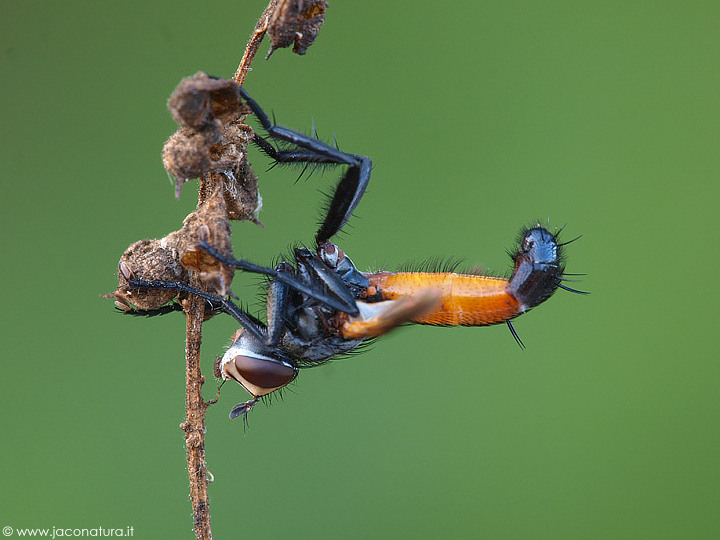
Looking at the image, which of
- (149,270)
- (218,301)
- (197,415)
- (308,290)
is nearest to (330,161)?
(308,290)

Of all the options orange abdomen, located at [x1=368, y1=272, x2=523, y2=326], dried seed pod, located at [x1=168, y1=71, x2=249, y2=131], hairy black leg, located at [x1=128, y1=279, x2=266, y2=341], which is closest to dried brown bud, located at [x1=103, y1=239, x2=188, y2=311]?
hairy black leg, located at [x1=128, y1=279, x2=266, y2=341]

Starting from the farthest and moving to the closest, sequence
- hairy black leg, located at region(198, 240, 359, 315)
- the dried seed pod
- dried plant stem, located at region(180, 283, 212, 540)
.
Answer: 1. hairy black leg, located at region(198, 240, 359, 315)
2. dried plant stem, located at region(180, 283, 212, 540)
3. the dried seed pod

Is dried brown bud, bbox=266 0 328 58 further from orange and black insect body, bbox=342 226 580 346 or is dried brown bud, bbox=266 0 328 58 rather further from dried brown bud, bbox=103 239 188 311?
orange and black insect body, bbox=342 226 580 346

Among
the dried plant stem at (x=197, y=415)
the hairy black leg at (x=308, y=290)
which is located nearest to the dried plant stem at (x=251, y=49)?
the dried plant stem at (x=197, y=415)

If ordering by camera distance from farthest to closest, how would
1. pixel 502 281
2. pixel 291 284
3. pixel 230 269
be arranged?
pixel 502 281 → pixel 291 284 → pixel 230 269

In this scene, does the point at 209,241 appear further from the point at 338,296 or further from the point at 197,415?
the point at 338,296

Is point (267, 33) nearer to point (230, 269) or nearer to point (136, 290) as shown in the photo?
point (230, 269)

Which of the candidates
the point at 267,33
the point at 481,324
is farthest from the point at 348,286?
the point at 267,33
